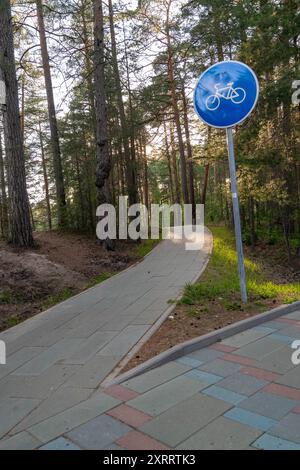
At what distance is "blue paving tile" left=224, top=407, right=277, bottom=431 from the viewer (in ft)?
7.99

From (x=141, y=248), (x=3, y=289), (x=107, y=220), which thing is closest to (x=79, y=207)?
(x=107, y=220)

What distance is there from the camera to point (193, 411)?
2650 mm

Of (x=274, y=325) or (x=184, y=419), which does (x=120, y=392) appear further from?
(x=274, y=325)

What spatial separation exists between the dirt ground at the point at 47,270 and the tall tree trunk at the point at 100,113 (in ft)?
3.35

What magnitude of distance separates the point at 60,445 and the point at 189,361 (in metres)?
1.56

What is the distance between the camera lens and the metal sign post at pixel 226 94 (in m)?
4.66

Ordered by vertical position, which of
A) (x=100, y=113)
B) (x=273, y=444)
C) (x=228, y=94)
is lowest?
(x=273, y=444)

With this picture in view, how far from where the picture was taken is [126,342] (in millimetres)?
4188

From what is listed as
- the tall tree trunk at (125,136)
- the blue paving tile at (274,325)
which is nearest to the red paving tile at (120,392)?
the blue paving tile at (274,325)

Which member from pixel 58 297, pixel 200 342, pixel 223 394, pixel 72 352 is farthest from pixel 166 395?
pixel 58 297

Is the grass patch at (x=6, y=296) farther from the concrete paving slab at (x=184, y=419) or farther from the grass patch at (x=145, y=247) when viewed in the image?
the grass patch at (x=145, y=247)

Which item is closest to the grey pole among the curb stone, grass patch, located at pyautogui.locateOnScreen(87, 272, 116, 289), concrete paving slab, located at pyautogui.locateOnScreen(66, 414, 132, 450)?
the curb stone

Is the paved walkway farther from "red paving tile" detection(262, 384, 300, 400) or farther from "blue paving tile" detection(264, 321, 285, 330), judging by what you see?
"blue paving tile" detection(264, 321, 285, 330)
